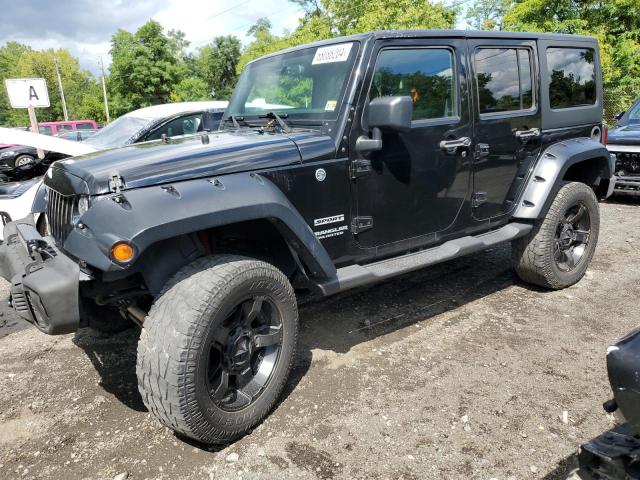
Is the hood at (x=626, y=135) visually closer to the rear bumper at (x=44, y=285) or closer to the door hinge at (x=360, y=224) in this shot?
the door hinge at (x=360, y=224)

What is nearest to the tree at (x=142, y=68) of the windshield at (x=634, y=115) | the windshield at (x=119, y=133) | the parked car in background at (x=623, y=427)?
the windshield at (x=119, y=133)

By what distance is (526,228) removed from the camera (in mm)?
4023

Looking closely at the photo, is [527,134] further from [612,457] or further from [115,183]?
[115,183]

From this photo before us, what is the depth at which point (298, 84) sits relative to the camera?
3.36 m

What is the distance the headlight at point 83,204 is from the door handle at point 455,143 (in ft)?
7.34

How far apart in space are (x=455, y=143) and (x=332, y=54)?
1.04 metres

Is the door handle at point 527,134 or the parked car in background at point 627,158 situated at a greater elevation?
A: the door handle at point 527,134

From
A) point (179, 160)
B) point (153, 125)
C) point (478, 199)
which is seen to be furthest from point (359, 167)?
point (153, 125)

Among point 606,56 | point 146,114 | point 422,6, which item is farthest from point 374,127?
point 422,6

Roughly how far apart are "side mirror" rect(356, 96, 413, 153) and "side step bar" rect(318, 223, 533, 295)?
0.78 m

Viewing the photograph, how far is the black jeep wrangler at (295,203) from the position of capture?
7.52 ft

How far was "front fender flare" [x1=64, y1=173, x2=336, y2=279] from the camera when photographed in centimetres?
215

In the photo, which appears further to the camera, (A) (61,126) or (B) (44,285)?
(A) (61,126)

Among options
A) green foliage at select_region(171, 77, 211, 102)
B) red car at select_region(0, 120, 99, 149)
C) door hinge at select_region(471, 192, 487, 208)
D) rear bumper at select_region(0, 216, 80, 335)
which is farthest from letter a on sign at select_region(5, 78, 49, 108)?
green foliage at select_region(171, 77, 211, 102)
